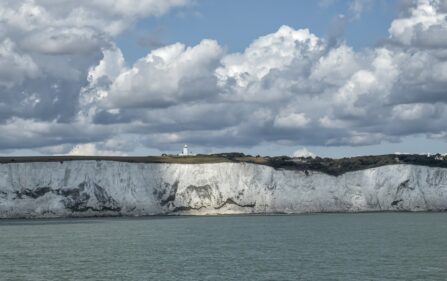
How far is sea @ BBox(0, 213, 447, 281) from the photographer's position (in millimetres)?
50094

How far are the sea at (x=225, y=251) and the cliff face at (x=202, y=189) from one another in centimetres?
1798

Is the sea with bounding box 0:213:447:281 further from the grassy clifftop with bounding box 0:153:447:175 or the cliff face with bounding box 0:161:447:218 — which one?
the grassy clifftop with bounding box 0:153:447:175

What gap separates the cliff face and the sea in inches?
708

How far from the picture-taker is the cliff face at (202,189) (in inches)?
4557

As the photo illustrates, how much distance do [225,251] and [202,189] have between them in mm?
60020

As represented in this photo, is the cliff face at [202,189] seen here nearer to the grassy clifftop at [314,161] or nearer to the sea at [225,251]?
the grassy clifftop at [314,161]

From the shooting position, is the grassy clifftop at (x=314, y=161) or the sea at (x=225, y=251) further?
the grassy clifftop at (x=314, y=161)

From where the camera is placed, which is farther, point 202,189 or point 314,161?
point 314,161

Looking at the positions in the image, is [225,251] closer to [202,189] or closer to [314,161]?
[202,189]

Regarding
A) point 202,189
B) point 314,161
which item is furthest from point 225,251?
point 314,161

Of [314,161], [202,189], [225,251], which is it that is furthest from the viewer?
[314,161]

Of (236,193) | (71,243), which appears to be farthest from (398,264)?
(236,193)

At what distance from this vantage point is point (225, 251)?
209 ft

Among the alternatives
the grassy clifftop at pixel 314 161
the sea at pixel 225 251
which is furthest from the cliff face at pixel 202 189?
the sea at pixel 225 251
